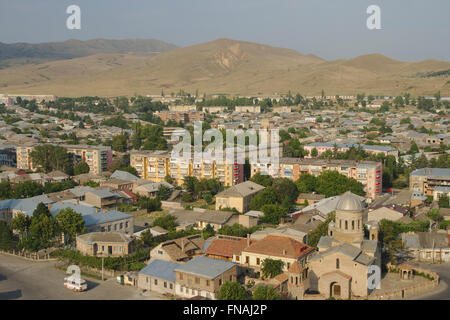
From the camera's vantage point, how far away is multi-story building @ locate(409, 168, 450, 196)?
36.2 meters

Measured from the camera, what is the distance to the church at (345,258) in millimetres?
19547

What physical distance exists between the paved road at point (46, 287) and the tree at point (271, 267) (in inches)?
169

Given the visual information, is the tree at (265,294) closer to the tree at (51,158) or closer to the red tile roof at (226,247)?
the red tile roof at (226,247)

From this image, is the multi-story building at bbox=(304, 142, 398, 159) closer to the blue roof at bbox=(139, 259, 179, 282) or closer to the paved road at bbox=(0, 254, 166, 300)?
the blue roof at bbox=(139, 259, 179, 282)

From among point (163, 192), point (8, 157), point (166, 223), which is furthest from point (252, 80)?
point (166, 223)

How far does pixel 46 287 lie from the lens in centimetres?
2098

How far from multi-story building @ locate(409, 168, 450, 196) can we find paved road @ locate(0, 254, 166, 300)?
78.5 feet

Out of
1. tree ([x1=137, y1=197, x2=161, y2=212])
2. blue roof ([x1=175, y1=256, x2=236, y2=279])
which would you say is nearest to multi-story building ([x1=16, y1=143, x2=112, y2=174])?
tree ([x1=137, y1=197, x2=161, y2=212])

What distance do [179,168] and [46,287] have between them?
2144 centimetres

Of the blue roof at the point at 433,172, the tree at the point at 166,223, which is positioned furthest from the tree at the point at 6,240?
the blue roof at the point at 433,172

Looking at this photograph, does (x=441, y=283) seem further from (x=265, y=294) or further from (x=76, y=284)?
(x=76, y=284)

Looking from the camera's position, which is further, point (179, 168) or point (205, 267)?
point (179, 168)
